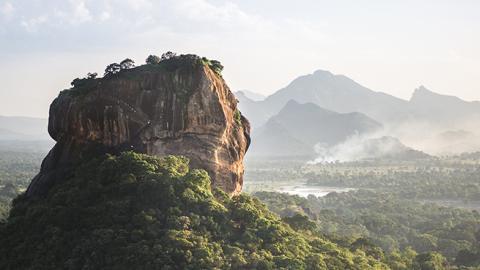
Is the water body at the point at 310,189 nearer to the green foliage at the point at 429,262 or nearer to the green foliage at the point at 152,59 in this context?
the green foliage at the point at 429,262

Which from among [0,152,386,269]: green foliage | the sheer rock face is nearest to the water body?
the sheer rock face

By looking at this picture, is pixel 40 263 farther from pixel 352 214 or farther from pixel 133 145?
pixel 352 214

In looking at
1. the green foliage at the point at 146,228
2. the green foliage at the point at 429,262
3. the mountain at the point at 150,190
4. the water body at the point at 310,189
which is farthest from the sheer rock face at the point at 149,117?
the water body at the point at 310,189

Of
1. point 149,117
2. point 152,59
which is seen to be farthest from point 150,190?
point 152,59

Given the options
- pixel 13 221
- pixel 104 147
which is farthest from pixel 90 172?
pixel 13 221

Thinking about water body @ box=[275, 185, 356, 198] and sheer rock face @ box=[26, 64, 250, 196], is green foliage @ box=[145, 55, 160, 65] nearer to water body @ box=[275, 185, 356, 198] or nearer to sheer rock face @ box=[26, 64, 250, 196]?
sheer rock face @ box=[26, 64, 250, 196]
